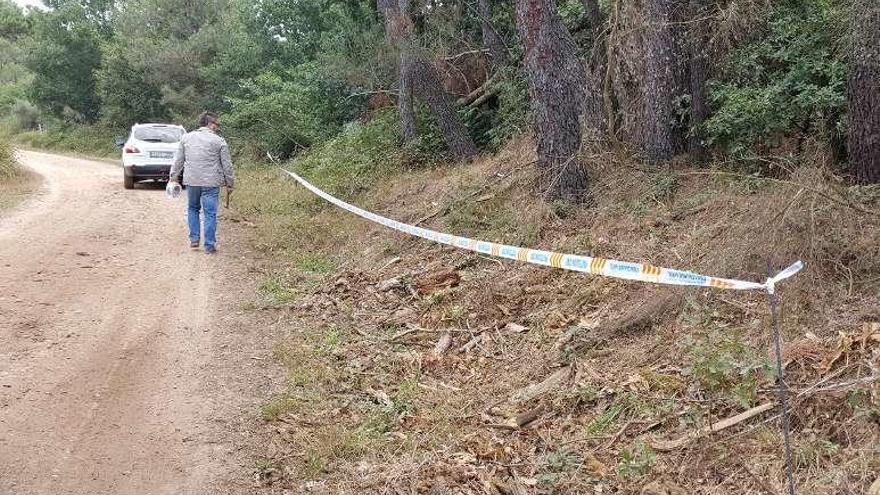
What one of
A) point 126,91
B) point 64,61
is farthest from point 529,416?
point 64,61

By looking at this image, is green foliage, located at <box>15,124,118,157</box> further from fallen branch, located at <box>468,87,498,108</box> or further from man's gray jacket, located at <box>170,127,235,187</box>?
man's gray jacket, located at <box>170,127,235,187</box>

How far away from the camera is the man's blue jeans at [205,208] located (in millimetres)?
9133

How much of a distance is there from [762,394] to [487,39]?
442 inches

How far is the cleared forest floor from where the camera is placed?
3633 millimetres

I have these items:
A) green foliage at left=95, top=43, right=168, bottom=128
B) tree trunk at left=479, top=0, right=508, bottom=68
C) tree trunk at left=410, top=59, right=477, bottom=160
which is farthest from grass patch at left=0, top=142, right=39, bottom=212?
green foliage at left=95, top=43, right=168, bottom=128

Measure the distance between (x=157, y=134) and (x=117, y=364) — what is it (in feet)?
37.9

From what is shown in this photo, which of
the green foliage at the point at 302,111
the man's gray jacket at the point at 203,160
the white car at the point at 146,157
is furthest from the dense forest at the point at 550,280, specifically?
the green foliage at the point at 302,111

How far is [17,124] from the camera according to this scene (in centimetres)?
4259

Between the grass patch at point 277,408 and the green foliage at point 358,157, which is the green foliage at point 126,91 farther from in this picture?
the grass patch at point 277,408

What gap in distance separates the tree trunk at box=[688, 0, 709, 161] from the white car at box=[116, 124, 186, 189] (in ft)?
37.2

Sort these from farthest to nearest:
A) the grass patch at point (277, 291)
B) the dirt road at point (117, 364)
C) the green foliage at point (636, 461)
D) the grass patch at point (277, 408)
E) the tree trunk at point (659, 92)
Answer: the tree trunk at point (659, 92), the grass patch at point (277, 291), the grass patch at point (277, 408), the dirt road at point (117, 364), the green foliage at point (636, 461)

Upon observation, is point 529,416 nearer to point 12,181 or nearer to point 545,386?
point 545,386

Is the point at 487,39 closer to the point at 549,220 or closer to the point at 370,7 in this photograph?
the point at 370,7

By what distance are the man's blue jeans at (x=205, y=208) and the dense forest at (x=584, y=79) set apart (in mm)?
4277
